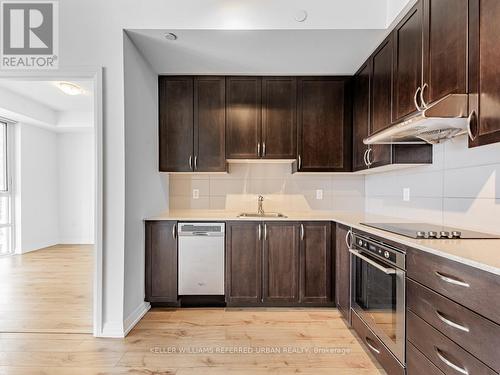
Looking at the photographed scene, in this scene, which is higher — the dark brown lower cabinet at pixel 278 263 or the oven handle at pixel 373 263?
the oven handle at pixel 373 263

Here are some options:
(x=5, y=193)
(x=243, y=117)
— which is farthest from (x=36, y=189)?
(x=243, y=117)

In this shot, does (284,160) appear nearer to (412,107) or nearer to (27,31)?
(412,107)

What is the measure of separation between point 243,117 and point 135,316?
2.19 m

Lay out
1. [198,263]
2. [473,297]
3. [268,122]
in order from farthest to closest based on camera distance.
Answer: [268,122] → [198,263] → [473,297]

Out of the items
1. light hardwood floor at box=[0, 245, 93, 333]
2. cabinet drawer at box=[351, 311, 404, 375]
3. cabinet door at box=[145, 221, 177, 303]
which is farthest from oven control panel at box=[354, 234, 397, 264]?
light hardwood floor at box=[0, 245, 93, 333]

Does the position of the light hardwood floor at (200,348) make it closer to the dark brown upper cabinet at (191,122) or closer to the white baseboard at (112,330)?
the white baseboard at (112,330)

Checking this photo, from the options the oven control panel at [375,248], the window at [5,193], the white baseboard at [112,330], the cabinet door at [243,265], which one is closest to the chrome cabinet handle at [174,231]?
the cabinet door at [243,265]

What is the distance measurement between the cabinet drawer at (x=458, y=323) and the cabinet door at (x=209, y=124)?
219 cm

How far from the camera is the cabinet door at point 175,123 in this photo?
3.17 m

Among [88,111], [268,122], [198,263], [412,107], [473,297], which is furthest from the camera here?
[88,111]

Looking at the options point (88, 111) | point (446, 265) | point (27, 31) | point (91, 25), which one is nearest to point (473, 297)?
point (446, 265)

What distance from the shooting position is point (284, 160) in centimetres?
322

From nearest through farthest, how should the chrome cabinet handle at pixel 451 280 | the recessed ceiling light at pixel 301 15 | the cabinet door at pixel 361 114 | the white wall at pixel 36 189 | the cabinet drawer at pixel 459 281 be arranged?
the cabinet drawer at pixel 459 281, the chrome cabinet handle at pixel 451 280, the recessed ceiling light at pixel 301 15, the cabinet door at pixel 361 114, the white wall at pixel 36 189

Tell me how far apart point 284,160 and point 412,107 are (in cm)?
144
